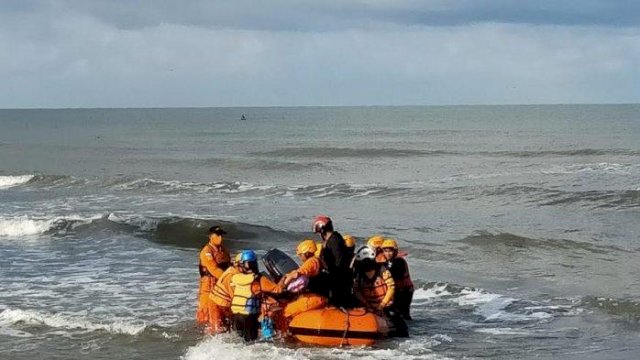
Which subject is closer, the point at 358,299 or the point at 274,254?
the point at 358,299

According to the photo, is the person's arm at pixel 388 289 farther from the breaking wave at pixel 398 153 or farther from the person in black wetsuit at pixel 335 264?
the breaking wave at pixel 398 153

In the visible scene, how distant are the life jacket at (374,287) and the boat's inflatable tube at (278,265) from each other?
1.04m

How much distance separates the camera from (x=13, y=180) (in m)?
40.4

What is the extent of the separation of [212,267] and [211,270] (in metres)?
0.05

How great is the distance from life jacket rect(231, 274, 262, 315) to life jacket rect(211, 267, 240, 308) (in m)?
0.40

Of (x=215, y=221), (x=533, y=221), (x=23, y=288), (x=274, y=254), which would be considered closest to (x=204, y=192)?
(x=215, y=221)

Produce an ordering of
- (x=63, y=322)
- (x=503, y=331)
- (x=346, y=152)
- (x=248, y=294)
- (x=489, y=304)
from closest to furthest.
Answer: (x=248, y=294) < (x=503, y=331) < (x=63, y=322) < (x=489, y=304) < (x=346, y=152)

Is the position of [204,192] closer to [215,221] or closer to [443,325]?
[215,221]

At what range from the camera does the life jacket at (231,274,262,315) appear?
413 inches

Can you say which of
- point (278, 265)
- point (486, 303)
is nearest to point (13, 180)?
point (486, 303)

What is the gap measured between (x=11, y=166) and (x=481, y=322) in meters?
43.6

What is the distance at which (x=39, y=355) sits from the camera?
36.6 feet

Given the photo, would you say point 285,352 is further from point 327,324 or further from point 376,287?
point 376,287

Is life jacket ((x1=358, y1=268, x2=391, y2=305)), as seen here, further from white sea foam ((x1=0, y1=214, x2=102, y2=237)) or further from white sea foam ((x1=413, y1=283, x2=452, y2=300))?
white sea foam ((x1=0, y1=214, x2=102, y2=237))
